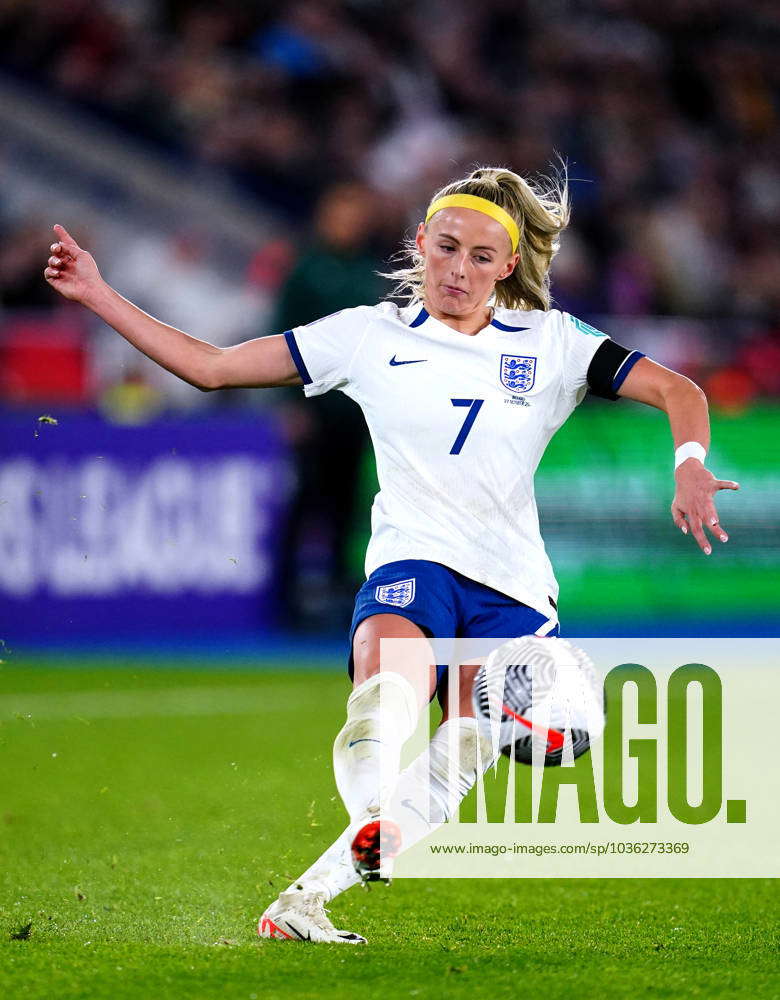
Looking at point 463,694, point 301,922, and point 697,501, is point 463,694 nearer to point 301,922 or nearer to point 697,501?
point 301,922

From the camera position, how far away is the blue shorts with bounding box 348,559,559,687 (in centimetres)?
441

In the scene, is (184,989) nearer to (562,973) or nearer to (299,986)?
(299,986)

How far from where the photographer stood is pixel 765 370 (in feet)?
40.2

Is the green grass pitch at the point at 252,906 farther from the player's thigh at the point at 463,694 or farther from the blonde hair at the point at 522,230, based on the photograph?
the blonde hair at the point at 522,230

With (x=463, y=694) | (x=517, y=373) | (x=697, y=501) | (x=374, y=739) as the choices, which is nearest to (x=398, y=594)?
(x=463, y=694)

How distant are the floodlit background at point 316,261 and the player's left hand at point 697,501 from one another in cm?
658

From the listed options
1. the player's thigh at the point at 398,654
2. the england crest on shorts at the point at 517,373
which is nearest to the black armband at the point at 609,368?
the england crest on shorts at the point at 517,373

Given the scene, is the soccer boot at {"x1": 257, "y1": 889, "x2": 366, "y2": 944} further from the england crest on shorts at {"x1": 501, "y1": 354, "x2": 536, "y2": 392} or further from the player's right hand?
the player's right hand

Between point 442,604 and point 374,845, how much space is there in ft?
2.55

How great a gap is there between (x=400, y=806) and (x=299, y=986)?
626 mm

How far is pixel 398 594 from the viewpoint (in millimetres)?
4438

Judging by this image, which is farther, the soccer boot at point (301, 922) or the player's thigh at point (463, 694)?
the player's thigh at point (463, 694)

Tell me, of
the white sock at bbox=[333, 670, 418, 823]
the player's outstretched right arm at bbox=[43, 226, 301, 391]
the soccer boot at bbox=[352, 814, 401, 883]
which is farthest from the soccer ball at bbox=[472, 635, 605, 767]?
the player's outstretched right arm at bbox=[43, 226, 301, 391]

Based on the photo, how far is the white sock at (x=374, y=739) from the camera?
411 centimetres
